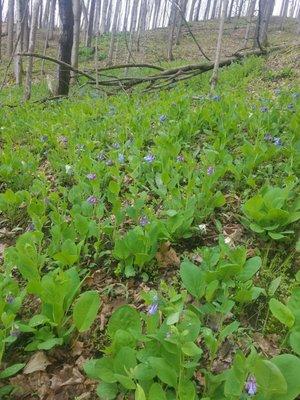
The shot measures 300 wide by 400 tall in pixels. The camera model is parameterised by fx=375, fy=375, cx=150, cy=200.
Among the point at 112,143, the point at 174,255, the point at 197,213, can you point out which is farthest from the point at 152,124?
the point at 174,255

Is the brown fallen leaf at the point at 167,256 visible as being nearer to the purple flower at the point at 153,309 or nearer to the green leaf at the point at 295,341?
the purple flower at the point at 153,309

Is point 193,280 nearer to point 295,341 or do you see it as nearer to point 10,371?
point 295,341

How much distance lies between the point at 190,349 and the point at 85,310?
0.61 m

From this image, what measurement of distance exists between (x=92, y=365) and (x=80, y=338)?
0.38m

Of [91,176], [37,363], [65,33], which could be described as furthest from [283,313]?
[65,33]

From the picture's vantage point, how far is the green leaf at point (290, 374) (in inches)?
51.1

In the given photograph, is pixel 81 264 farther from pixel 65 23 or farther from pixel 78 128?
pixel 65 23

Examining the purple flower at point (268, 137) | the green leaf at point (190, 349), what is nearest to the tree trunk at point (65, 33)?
the purple flower at point (268, 137)

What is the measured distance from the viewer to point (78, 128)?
5.38m

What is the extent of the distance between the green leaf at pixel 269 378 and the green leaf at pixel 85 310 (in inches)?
31.9

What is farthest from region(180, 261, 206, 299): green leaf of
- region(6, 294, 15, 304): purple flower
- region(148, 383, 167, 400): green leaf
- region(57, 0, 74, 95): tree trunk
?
region(57, 0, 74, 95): tree trunk

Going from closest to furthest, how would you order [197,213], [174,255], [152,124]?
[174,255], [197,213], [152,124]

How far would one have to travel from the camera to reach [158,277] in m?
2.29

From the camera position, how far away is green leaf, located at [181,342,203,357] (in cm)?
136
